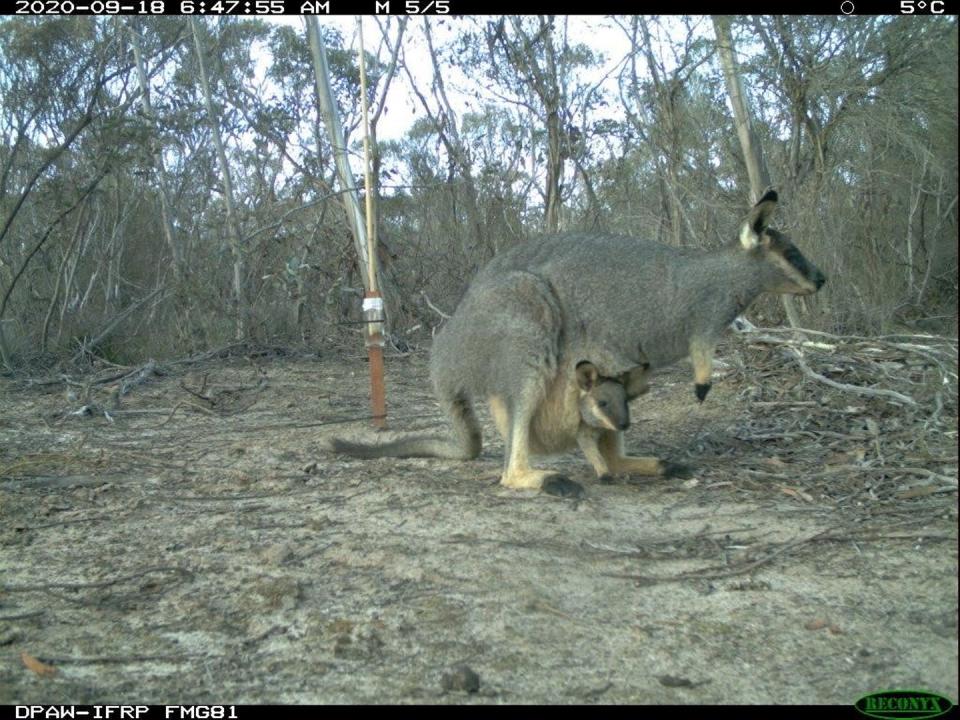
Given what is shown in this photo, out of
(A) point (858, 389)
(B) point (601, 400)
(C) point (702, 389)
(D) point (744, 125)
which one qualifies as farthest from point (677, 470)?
(D) point (744, 125)

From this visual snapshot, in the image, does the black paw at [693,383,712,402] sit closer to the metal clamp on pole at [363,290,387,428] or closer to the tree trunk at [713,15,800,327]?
the metal clamp on pole at [363,290,387,428]

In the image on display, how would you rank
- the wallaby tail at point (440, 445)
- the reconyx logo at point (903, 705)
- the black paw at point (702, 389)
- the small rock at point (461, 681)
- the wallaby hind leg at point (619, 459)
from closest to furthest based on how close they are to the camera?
the reconyx logo at point (903, 705) → the small rock at point (461, 681) → the black paw at point (702, 389) → the wallaby hind leg at point (619, 459) → the wallaby tail at point (440, 445)

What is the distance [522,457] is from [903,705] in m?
2.87

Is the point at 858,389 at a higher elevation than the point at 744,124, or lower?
lower

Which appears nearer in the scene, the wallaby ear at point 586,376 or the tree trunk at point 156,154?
the wallaby ear at point 586,376

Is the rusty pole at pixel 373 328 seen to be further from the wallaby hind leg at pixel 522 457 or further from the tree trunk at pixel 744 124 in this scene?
the tree trunk at pixel 744 124

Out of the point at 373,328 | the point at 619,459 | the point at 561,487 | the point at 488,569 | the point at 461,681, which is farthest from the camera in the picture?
the point at 373,328

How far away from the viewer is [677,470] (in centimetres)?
551

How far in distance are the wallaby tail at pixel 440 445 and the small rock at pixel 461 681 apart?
296cm

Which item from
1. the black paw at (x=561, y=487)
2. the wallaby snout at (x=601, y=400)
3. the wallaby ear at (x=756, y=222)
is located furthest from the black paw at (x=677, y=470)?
the wallaby ear at (x=756, y=222)

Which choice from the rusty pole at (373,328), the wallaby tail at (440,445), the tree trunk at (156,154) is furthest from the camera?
the tree trunk at (156,154)

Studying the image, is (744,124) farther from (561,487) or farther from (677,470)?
(561,487)

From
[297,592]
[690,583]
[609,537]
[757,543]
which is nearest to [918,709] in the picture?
[690,583]

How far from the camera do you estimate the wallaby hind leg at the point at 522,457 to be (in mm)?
5220
